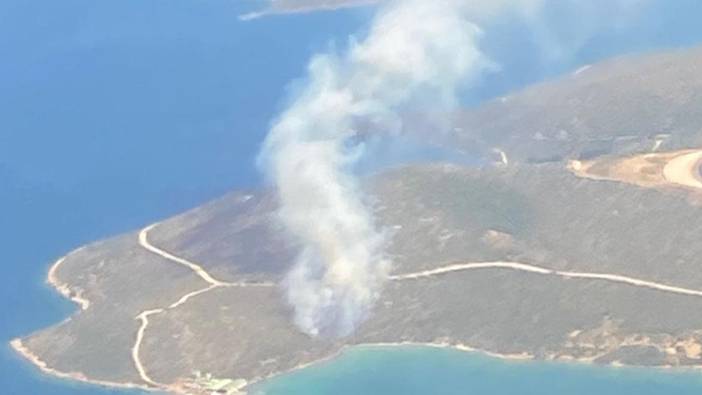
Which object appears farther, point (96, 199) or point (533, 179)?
point (96, 199)

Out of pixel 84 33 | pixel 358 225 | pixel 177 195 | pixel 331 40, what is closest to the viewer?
pixel 358 225

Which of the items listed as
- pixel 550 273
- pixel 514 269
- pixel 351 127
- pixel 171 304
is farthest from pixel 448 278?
pixel 351 127

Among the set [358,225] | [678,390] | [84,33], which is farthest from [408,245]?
[84,33]

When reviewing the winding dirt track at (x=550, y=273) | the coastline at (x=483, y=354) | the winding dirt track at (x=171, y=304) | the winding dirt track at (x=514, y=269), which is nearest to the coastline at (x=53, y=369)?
the winding dirt track at (x=171, y=304)

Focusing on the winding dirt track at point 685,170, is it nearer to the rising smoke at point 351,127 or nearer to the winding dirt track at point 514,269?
the winding dirt track at point 514,269

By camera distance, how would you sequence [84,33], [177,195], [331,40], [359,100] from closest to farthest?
[177,195], [359,100], [331,40], [84,33]

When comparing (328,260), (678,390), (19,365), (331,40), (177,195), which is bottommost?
(678,390)

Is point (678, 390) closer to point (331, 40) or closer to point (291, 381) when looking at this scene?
point (291, 381)
